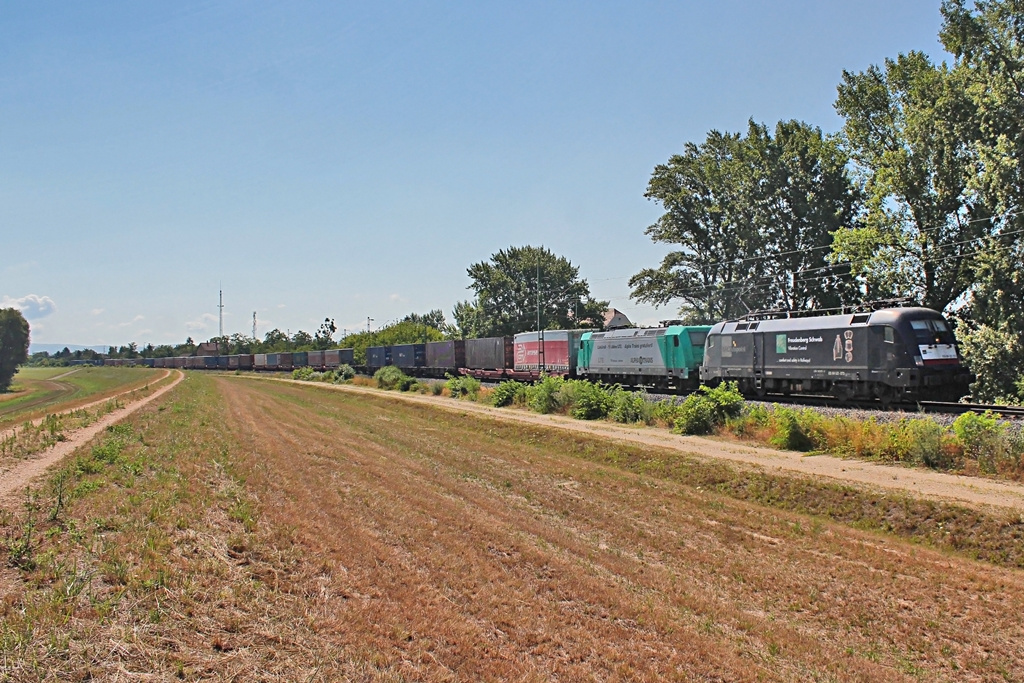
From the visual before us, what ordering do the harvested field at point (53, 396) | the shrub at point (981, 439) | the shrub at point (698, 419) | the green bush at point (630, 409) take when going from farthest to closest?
the harvested field at point (53, 396)
the green bush at point (630, 409)
the shrub at point (698, 419)
the shrub at point (981, 439)

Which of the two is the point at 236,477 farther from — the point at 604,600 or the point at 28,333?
the point at 28,333

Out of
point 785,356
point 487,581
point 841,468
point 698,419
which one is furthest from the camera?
point 785,356

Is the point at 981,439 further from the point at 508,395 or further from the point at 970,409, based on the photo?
the point at 508,395

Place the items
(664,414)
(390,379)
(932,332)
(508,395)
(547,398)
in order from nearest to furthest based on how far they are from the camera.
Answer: (664,414) < (932,332) < (547,398) < (508,395) < (390,379)

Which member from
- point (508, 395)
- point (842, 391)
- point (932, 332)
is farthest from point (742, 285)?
point (932, 332)

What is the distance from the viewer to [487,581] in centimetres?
763

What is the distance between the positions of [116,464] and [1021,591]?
14.3m

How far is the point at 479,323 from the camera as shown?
313 ft

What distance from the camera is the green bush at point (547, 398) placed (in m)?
28.3

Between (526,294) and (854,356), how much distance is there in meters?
72.0

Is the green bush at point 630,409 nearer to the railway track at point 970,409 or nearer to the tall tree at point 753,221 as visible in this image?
the railway track at point 970,409

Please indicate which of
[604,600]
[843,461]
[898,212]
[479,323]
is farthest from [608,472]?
[479,323]

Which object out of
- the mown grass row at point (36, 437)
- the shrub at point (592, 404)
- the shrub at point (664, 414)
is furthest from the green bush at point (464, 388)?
the mown grass row at point (36, 437)

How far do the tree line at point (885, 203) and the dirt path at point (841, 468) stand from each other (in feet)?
39.2
